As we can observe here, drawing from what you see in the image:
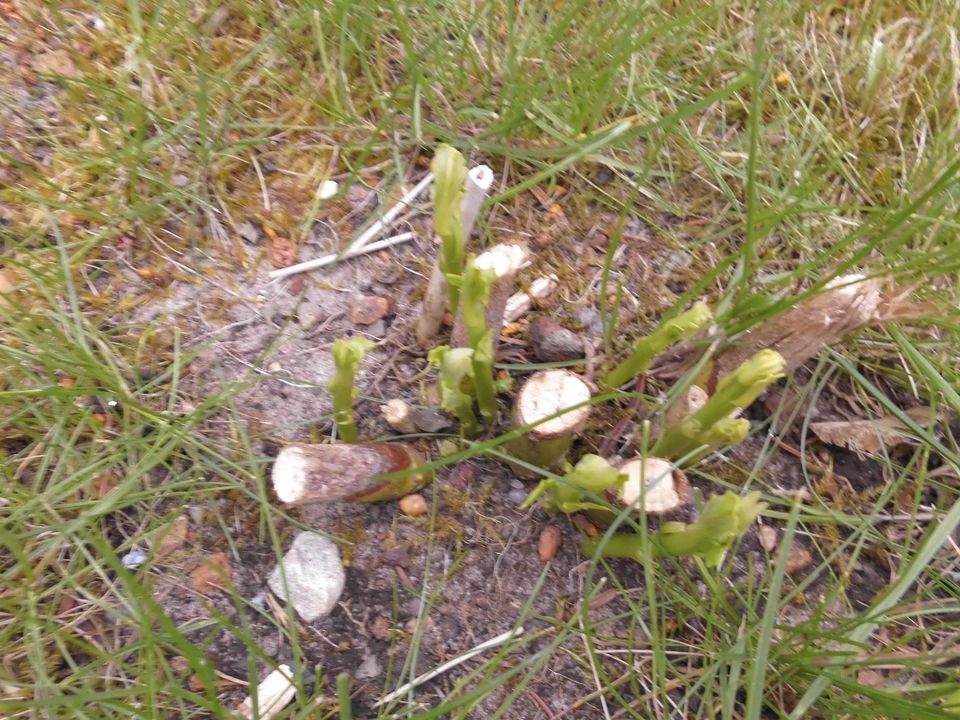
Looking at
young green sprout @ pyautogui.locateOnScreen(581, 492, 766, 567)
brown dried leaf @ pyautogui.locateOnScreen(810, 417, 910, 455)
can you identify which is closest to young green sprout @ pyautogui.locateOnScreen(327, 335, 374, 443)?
young green sprout @ pyautogui.locateOnScreen(581, 492, 766, 567)

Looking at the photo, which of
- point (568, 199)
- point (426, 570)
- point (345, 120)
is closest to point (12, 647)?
point (426, 570)

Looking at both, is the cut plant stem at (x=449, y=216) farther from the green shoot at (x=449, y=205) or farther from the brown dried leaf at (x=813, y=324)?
the brown dried leaf at (x=813, y=324)

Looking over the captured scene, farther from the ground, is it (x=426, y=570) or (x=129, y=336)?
(x=129, y=336)

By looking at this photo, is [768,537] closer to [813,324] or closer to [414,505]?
[813,324]

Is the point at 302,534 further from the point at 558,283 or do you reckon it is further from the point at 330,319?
the point at 558,283

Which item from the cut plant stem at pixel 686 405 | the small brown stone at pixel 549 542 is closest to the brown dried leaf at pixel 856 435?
the cut plant stem at pixel 686 405

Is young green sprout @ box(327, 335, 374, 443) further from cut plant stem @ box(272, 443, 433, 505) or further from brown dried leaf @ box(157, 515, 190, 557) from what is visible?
brown dried leaf @ box(157, 515, 190, 557)
